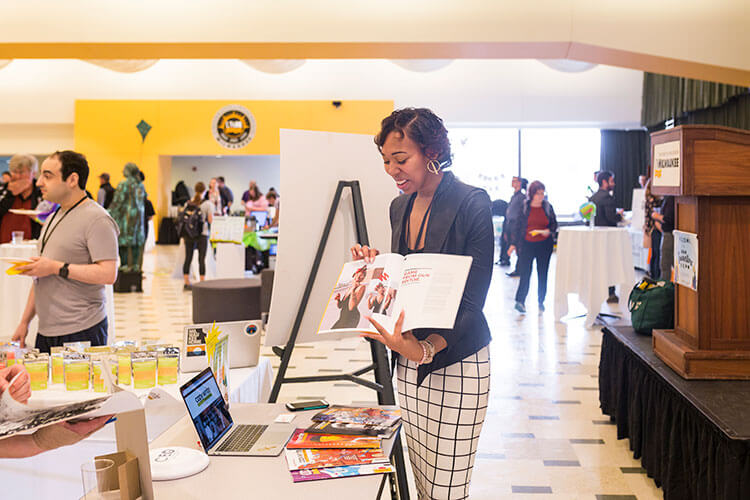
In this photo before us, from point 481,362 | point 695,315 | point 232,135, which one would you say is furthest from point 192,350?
point 232,135

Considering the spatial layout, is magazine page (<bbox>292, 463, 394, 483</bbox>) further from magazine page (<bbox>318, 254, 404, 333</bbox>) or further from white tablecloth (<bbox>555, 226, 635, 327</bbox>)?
white tablecloth (<bbox>555, 226, 635, 327</bbox>)

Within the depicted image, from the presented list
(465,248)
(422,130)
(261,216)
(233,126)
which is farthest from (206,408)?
(233,126)

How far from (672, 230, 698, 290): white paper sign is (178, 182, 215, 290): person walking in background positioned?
7.89 metres

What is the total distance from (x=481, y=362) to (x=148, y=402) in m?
0.96

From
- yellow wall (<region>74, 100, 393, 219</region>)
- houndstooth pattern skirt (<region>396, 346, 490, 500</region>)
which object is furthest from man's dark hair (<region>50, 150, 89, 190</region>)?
yellow wall (<region>74, 100, 393, 219</region>)

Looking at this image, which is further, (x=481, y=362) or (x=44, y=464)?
(x=44, y=464)

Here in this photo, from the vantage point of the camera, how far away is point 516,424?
14.3 ft

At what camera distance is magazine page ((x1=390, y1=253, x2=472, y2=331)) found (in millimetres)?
1576

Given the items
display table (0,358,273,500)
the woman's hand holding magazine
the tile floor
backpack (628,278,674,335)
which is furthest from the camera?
backpack (628,278,674,335)

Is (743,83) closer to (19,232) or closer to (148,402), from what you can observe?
(148,402)

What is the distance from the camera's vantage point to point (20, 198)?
6.20m

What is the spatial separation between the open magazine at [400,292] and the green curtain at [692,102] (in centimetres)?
1026

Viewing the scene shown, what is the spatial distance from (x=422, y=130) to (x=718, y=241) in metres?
1.99

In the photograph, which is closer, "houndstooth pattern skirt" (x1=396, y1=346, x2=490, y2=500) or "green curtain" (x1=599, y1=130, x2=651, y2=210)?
"houndstooth pattern skirt" (x1=396, y1=346, x2=490, y2=500)
